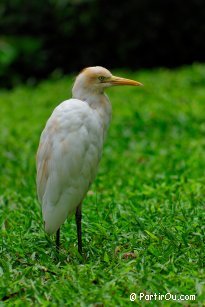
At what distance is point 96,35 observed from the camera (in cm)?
1290

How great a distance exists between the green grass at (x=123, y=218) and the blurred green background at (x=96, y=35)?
12.7 feet

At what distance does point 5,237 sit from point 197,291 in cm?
153

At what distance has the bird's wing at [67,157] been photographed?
12.7ft

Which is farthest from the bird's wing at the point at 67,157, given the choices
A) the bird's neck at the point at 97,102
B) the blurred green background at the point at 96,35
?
the blurred green background at the point at 96,35

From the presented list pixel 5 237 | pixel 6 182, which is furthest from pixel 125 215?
pixel 6 182

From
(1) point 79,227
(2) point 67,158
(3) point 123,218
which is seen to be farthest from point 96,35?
(2) point 67,158

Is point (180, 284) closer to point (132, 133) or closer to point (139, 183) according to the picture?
point (139, 183)

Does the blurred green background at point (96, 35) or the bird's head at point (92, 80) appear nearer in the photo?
the bird's head at point (92, 80)

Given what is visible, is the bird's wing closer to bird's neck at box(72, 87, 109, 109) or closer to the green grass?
bird's neck at box(72, 87, 109, 109)

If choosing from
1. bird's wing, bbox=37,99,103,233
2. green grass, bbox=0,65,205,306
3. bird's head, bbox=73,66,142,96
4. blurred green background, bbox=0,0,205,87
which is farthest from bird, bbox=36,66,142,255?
blurred green background, bbox=0,0,205,87

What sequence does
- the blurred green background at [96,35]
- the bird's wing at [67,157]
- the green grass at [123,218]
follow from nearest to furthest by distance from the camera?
the green grass at [123,218], the bird's wing at [67,157], the blurred green background at [96,35]

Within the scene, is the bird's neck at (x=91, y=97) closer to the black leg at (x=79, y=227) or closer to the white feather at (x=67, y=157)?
the white feather at (x=67, y=157)

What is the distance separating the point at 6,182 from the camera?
6199mm

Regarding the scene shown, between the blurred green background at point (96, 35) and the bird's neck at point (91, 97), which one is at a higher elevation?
the bird's neck at point (91, 97)
